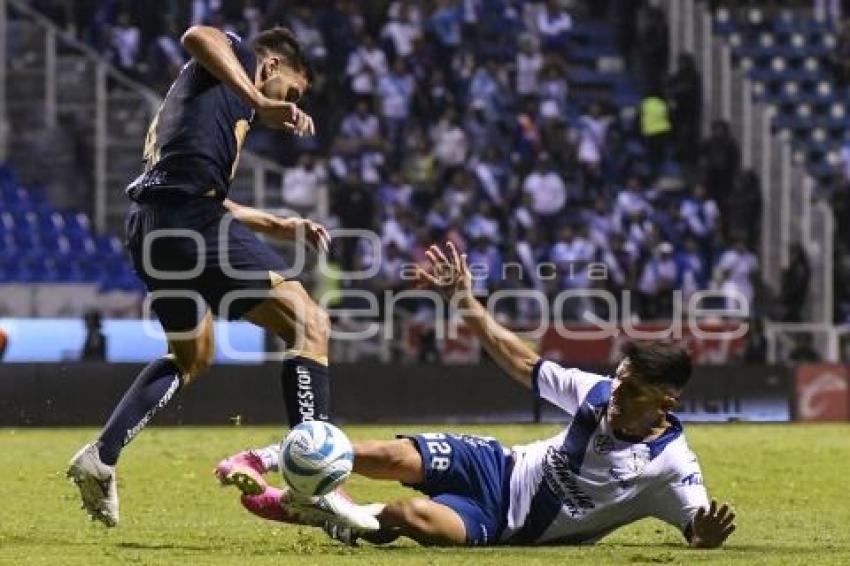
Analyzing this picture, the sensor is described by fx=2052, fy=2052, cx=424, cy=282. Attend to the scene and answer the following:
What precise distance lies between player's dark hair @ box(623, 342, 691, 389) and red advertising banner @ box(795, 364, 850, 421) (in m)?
14.9

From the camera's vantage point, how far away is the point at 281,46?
983cm

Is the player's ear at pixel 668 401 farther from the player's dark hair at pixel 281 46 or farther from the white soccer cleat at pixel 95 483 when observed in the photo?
the white soccer cleat at pixel 95 483

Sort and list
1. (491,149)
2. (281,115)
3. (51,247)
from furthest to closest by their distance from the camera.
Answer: (491,149), (51,247), (281,115)

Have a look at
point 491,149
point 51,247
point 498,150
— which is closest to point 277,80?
point 51,247

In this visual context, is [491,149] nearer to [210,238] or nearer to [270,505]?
[210,238]

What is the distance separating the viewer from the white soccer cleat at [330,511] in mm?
8938

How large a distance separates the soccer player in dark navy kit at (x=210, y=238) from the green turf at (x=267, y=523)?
A: 14.7 inches

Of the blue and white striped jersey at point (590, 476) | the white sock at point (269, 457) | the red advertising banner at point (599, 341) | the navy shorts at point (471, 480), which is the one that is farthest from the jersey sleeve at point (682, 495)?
the red advertising banner at point (599, 341)

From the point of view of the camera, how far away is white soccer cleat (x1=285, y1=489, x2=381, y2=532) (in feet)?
29.3

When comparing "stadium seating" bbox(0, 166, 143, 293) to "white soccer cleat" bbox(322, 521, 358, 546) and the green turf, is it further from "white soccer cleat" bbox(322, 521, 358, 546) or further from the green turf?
"white soccer cleat" bbox(322, 521, 358, 546)

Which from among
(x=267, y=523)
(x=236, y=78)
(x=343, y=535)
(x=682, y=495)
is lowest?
(x=267, y=523)

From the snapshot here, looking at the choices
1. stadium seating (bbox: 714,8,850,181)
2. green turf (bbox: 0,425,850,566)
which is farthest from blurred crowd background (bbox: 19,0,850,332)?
green turf (bbox: 0,425,850,566)

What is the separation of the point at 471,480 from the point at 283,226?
65.2 inches

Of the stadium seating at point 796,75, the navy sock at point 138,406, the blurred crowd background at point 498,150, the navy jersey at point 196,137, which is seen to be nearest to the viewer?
the navy jersey at point 196,137
